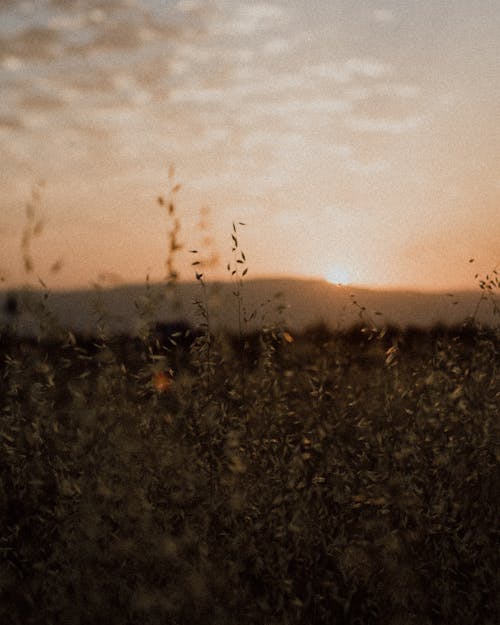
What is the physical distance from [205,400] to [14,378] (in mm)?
836

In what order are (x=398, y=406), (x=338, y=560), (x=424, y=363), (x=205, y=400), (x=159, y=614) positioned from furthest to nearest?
(x=424, y=363) → (x=398, y=406) → (x=205, y=400) → (x=338, y=560) → (x=159, y=614)

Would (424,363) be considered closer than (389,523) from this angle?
No

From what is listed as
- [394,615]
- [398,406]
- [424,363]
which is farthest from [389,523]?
[424,363]

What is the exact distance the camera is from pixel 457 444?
378 cm

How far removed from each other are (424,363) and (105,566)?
92.7 inches

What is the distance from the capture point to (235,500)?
309cm

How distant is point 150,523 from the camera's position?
9.73ft

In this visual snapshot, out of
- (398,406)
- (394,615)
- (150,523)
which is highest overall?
(398,406)

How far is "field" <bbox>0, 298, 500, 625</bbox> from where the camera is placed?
2.86 metres

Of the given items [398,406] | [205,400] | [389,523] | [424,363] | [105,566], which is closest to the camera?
[105,566]

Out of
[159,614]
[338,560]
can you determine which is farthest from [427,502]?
[159,614]

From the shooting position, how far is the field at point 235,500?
2857 mm

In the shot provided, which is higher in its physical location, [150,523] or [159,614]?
[150,523]

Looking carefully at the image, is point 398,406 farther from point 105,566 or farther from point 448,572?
point 105,566
